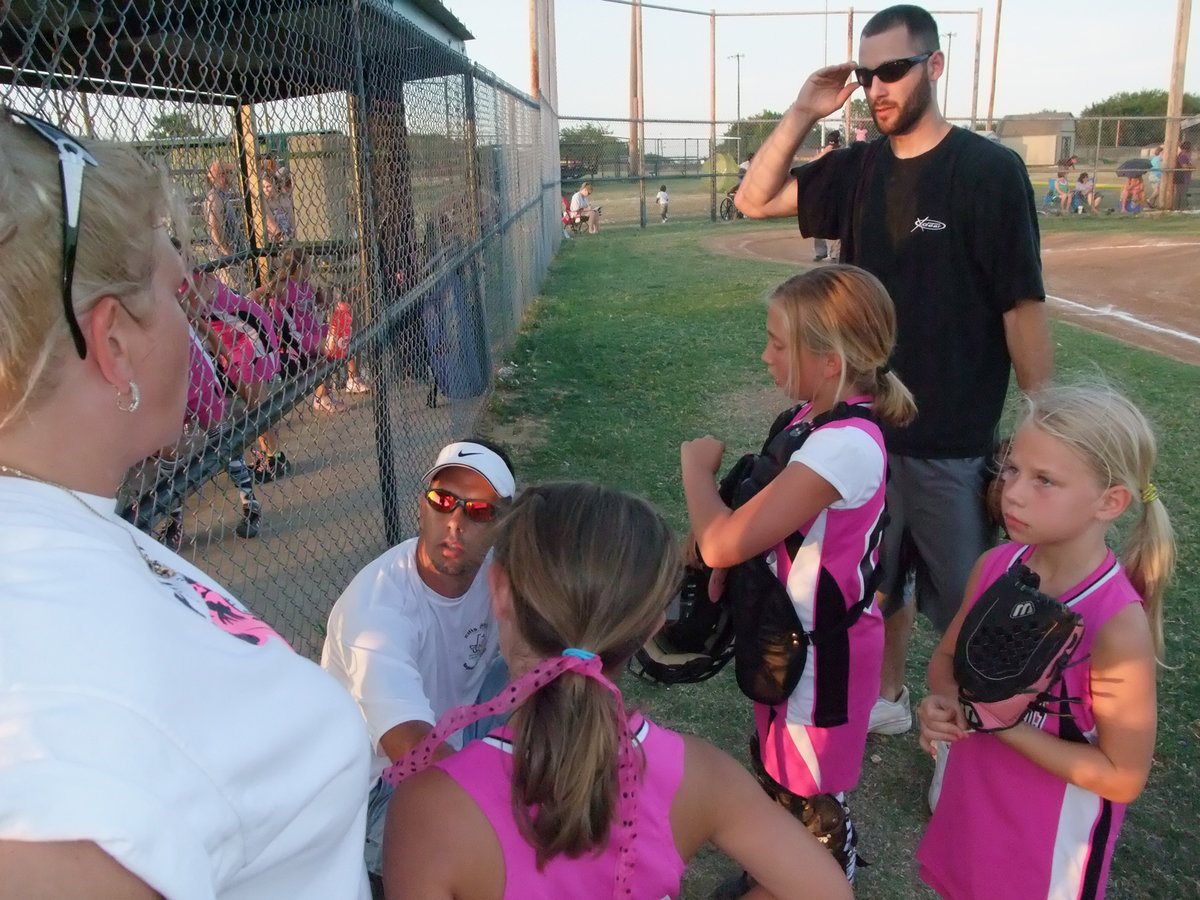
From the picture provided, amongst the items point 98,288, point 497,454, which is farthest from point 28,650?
point 497,454

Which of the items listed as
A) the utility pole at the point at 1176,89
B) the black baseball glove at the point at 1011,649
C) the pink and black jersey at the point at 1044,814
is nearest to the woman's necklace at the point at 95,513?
the black baseball glove at the point at 1011,649

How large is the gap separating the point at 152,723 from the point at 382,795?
1440 mm

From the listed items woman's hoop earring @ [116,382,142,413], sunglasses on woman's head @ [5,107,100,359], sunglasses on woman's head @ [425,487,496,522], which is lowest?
Result: sunglasses on woman's head @ [425,487,496,522]

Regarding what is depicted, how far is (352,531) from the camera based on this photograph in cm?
461

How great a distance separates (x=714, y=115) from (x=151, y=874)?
34.8m

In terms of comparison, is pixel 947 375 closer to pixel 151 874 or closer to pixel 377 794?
pixel 377 794

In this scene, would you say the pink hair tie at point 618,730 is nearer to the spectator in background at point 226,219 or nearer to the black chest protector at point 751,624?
the black chest protector at point 751,624

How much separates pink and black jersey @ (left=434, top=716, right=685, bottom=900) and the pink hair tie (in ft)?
0.06

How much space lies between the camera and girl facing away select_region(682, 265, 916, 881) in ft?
6.52

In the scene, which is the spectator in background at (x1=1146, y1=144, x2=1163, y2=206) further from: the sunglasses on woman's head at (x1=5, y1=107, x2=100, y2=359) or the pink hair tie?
the sunglasses on woman's head at (x1=5, y1=107, x2=100, y2=359)

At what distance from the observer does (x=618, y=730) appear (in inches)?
51.6

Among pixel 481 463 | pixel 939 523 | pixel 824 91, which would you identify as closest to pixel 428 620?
pixel 481 463

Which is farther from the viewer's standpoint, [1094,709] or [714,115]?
[714,115]

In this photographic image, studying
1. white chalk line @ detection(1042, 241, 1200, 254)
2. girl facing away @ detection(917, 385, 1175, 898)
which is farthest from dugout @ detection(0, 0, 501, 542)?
white chalk line @ detection(1042, 241, 1200, 254)
